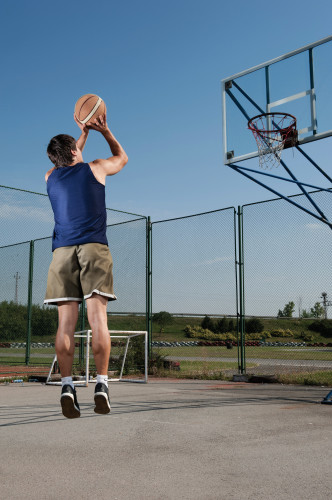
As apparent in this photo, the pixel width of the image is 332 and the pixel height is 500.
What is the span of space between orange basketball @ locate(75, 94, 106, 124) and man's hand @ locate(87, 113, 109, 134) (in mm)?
19

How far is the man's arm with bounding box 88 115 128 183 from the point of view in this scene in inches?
96.3

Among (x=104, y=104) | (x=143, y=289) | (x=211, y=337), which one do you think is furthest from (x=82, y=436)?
(x=211, y=337)

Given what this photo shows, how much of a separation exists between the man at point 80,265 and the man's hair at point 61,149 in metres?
0.07

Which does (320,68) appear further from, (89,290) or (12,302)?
(12,302)

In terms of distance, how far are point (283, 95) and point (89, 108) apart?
6393 millimetres

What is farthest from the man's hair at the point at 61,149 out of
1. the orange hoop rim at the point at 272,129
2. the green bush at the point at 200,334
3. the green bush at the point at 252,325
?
the green bush at the point at 200,334

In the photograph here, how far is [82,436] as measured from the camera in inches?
193

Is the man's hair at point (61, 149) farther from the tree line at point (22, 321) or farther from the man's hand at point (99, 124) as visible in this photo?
the tree line at point (22, 321)

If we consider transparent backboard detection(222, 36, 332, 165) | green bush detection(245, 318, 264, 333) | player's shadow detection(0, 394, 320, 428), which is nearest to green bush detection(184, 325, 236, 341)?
green bush detection(245, 318, 264, 333)

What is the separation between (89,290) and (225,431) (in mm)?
3435

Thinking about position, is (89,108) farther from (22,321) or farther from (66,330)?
(22,321)

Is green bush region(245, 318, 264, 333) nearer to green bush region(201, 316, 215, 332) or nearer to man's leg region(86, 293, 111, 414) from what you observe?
green bush region(201, 316, 215, 332)

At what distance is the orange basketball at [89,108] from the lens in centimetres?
250

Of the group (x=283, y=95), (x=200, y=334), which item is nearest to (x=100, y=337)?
(x=283, y=95)
